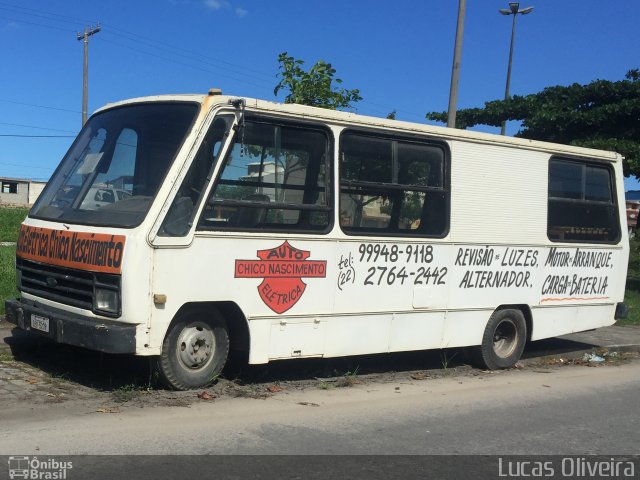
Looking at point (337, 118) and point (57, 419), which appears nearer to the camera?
point (57, 419)

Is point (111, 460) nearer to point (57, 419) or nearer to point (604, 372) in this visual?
point (57, 419)

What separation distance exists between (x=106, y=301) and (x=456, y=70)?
8.65m

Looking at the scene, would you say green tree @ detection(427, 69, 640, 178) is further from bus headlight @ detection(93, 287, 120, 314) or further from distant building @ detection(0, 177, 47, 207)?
distant building @ detection(0, 177, 47, 207)

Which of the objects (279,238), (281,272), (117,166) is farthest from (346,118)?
(117,166)

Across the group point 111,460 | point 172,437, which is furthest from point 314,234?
point 111,460

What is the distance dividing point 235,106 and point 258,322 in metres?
2.03

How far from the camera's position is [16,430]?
542 centimetres

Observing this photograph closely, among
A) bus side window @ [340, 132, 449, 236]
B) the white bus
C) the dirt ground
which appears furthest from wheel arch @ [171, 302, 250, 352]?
bus side window @ [340, 132, 449, 236]

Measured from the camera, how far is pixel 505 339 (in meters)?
9.38

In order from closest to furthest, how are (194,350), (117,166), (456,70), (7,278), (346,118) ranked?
(194,350) → (117,166) → (346,118) → (7,278) → (456,70)

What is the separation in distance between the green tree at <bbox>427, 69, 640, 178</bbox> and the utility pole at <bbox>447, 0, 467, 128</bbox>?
585 cm

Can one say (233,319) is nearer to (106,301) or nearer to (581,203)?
(106,301)

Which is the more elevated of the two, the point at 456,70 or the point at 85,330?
the point at 456,70

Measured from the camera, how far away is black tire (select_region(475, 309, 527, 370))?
9039 mm
